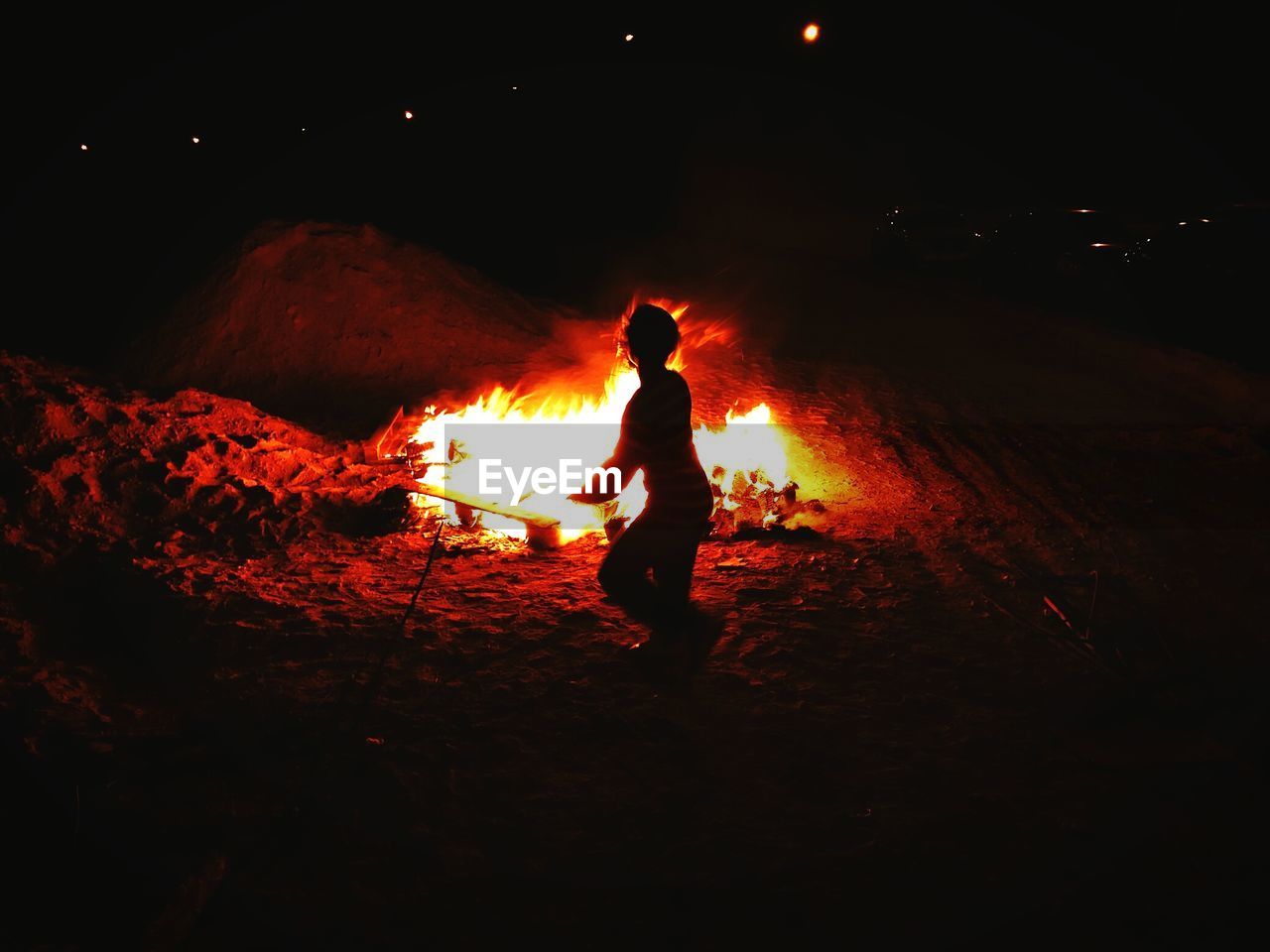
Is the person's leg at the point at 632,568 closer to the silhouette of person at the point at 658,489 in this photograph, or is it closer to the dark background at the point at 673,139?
the silhouette of person at the point at 658,489

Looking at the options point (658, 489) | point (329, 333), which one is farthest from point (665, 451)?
point (329, 333)

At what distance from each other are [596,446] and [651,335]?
8.06ft

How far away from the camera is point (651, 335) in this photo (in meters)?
3.63

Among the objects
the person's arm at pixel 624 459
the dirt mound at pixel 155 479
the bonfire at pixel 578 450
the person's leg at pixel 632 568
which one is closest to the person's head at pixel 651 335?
the person's arm at pixel 624 459

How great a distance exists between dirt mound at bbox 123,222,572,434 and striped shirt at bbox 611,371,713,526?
4194mm

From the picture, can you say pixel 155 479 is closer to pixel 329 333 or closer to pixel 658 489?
pixel 658 489

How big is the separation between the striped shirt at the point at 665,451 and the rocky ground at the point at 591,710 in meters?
0.70

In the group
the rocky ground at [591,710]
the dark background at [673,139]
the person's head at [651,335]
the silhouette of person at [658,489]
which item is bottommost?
the rocky ground at [591,710]

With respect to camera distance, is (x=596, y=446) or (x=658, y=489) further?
(x=596, y=446)

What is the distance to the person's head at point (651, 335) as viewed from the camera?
363 centimetres

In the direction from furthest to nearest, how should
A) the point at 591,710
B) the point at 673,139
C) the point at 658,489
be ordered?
the point at 673,139, the point at 658,489, the point at 591,710

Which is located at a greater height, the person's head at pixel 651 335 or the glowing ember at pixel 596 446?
the person's head at pixel 651 335

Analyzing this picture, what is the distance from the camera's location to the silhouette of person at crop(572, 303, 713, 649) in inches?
143

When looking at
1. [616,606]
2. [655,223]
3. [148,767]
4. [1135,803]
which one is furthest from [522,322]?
[655,223]
